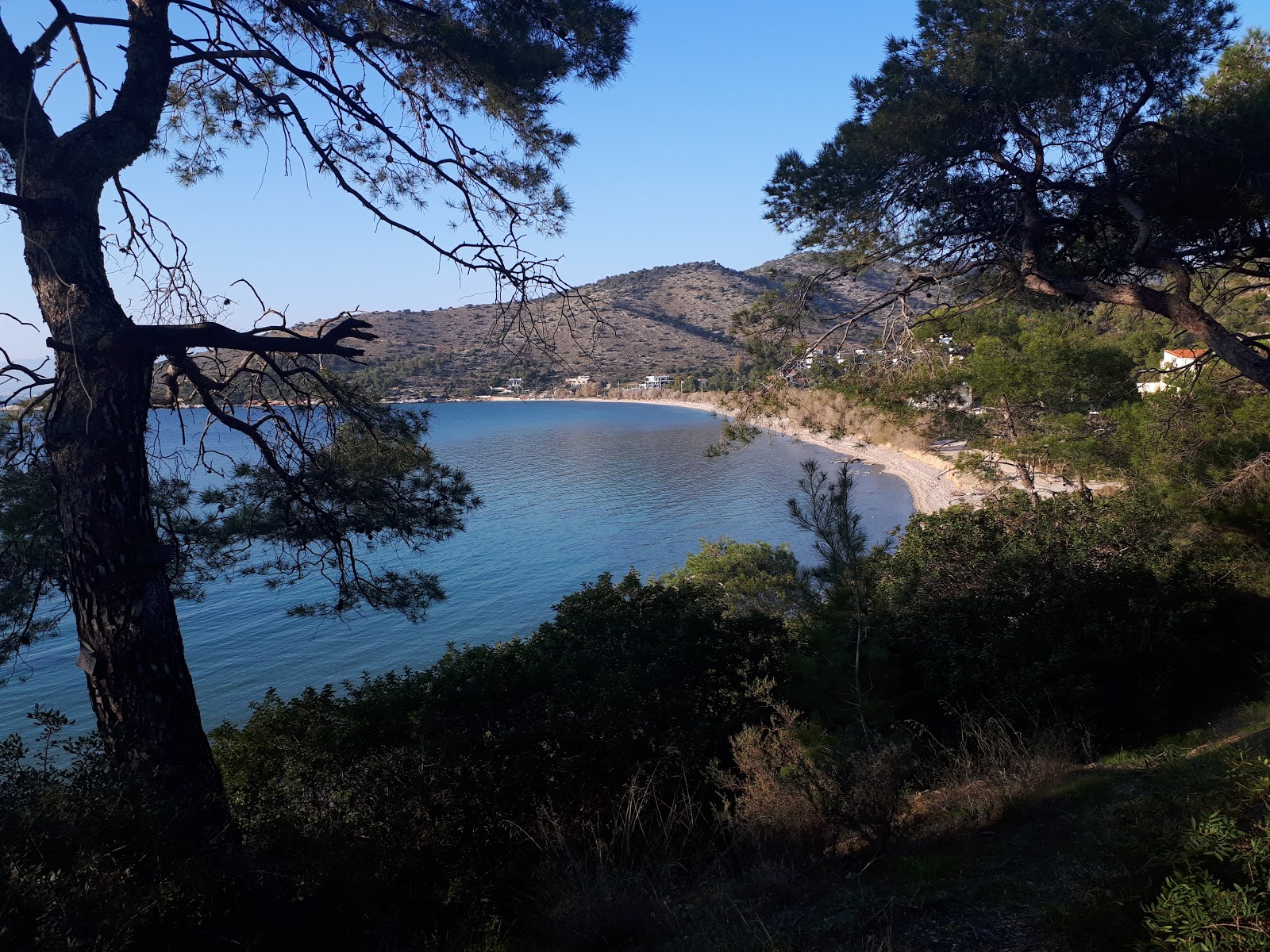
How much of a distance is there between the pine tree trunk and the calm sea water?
303 centimetres

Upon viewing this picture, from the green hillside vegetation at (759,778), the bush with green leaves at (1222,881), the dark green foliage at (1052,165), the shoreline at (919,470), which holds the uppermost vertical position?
the dark green foliage at (1052,165)

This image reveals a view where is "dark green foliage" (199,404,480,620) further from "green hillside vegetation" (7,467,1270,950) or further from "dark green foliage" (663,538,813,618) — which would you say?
"dark green foliage" (663,538,813,618)

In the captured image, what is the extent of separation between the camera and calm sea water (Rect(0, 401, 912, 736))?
739 inches

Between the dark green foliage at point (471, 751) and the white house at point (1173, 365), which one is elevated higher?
the white house at point (1173, 365)

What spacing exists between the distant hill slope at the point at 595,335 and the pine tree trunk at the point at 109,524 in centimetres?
130

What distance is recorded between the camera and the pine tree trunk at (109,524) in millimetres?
3762

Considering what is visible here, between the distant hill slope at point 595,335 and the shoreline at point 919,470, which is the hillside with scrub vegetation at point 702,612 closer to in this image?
the distant hill slope at point 595,335

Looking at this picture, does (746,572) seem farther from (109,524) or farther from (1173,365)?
(109,524)

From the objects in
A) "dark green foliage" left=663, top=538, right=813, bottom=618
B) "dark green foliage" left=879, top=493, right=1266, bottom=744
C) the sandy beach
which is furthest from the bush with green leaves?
the sandy beach

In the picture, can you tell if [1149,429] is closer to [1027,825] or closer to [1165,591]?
[1165,591]

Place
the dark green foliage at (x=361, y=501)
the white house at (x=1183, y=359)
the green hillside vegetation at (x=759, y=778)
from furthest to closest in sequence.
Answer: the white house at (x=1183, y=359) < the dark green foliage at (x=361, y=501) < the green hillside vegetation at (x=759, y=778)

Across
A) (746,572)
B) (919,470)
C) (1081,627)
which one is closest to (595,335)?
(1081,627)

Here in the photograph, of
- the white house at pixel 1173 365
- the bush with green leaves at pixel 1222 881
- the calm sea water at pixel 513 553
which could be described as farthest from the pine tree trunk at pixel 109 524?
the white house at pixel 1173 365

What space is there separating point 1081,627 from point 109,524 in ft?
26.3
